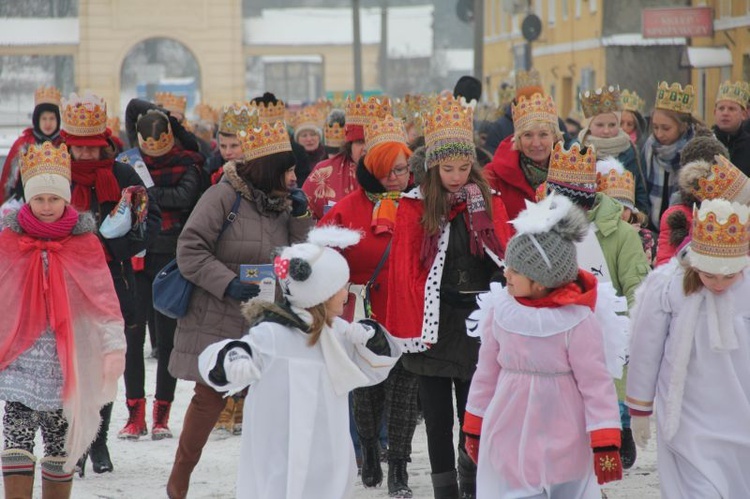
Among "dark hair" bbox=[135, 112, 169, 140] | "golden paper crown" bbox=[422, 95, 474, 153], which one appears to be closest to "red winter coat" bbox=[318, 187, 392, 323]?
"golden paper crown" bbox=[422, 95, 474, 153]

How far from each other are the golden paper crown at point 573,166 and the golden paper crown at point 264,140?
1.31 m

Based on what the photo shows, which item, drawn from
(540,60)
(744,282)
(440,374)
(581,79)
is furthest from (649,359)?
(540,60)

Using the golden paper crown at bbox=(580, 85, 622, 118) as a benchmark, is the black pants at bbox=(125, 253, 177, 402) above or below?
below

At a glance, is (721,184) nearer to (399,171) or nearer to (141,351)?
(399,171)

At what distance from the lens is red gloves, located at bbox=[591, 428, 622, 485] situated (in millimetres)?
5227

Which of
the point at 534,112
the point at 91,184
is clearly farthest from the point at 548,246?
the point at 91,184

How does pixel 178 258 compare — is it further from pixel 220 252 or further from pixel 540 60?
pixel 540 60

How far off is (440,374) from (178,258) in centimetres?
137

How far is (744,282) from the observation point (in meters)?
5.73

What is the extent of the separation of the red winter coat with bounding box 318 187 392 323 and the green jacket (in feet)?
3.59

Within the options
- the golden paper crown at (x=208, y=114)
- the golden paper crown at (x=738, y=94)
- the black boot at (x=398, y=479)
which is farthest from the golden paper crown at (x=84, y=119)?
the golden paper crown at (x=208, y=114)

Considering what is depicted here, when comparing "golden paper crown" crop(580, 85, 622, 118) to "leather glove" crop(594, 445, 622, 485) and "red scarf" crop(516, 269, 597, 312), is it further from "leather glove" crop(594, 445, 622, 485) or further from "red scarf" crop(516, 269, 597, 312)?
"leather glove" crop(594, 445, 622, 485)

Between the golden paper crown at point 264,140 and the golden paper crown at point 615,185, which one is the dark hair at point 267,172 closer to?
the golden paper crown at point 264,140

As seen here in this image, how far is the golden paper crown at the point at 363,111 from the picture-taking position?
9.12 metres
